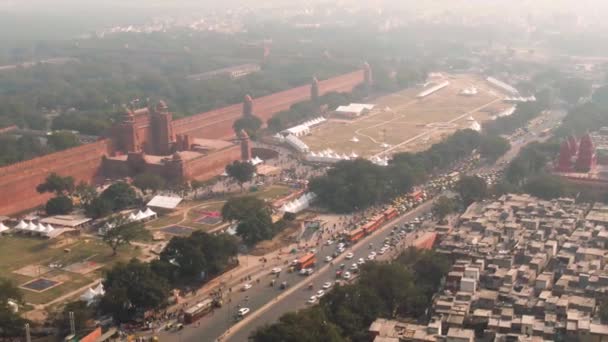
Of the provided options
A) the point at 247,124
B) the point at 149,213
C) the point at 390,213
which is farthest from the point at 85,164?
the point at 390,213

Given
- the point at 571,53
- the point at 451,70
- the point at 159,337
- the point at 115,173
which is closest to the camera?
the point at 159,337

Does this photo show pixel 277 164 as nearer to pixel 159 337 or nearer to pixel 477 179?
pixel 477 179

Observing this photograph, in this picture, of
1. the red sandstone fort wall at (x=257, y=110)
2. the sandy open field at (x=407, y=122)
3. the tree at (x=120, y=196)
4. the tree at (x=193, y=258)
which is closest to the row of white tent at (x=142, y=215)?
the tree at (x=120, y=196)

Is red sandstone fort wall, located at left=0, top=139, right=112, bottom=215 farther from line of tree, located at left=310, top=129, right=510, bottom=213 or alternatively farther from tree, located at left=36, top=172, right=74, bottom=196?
line of tree, located at left=310, top=129, right=510, bottom=213

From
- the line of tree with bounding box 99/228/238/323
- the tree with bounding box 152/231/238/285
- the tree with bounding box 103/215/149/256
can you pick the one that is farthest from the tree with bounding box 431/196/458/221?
the tree with bounding box 103/215/149/256

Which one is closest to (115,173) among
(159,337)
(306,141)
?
(306,141)
